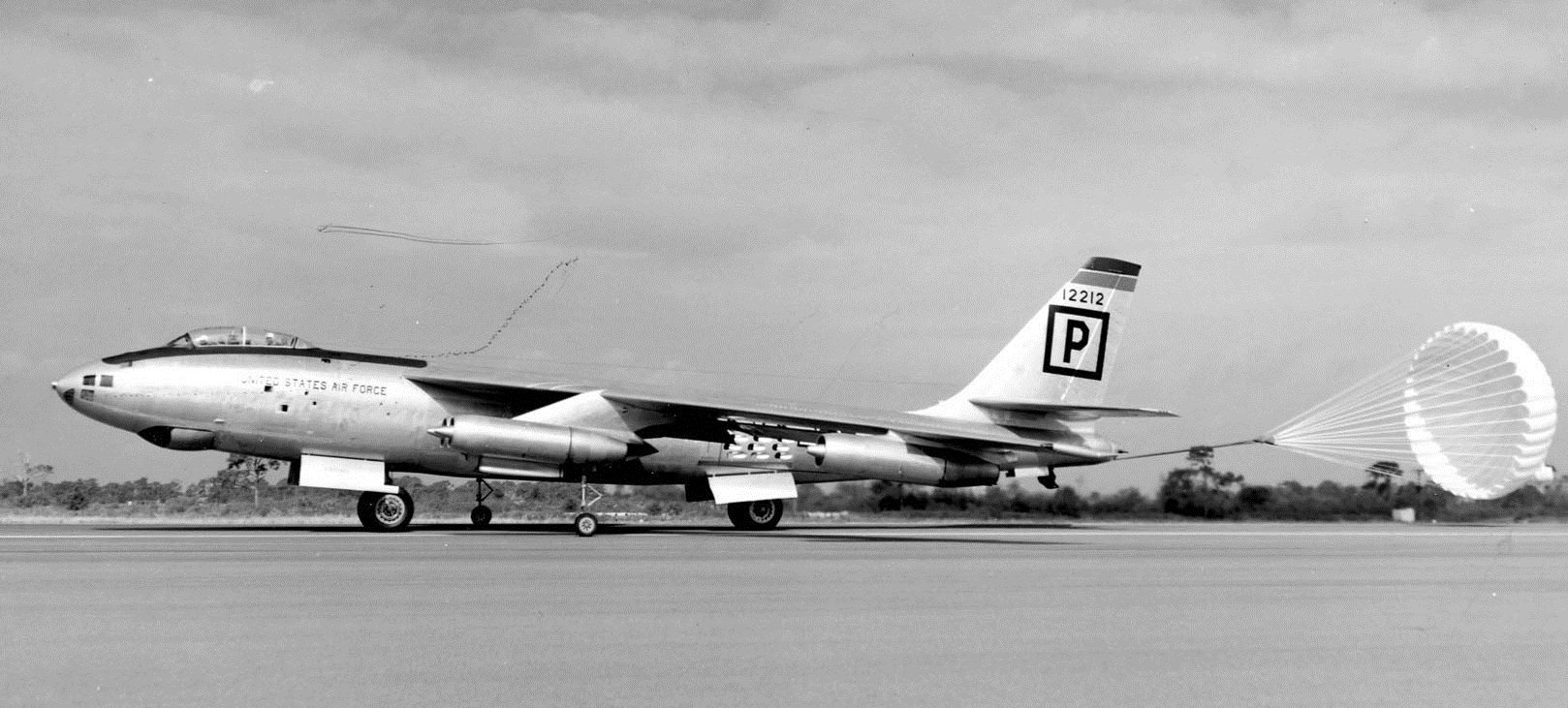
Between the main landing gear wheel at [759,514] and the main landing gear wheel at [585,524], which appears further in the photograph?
the main landing gear wheel at [759,514]

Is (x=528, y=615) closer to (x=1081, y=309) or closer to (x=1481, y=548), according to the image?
(x=1481, y=548)

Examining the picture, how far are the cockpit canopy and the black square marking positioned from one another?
12337 mm

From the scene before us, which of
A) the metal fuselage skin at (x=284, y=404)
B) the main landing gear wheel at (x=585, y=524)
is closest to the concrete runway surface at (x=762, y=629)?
the main landing gear wheel at (x=585, y=524)

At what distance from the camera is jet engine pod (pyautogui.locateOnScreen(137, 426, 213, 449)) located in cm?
1873

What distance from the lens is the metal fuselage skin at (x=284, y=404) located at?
60.1 ft

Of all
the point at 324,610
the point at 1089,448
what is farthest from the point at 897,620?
the point at 1089,448

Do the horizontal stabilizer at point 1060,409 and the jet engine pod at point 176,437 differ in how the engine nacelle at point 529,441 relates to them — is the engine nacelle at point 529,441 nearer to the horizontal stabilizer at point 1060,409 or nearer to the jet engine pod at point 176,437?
the jet engine pod at point 176,437

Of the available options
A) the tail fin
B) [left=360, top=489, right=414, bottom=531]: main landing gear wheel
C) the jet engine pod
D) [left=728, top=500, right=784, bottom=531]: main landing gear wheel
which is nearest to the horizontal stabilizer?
the tail fin

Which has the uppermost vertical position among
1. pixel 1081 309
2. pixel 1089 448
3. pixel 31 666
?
pixel 1081 309

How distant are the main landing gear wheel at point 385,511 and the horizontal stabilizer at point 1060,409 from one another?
9.70 m

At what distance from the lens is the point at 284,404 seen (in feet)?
62.4

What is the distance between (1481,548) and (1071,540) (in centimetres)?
498

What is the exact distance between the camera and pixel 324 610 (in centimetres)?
817

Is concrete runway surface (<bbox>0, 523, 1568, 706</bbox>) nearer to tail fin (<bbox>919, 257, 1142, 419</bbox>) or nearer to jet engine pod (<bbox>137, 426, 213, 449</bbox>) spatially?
jet engine pod (<bbox>137, 426, 213, 449</bbox>)
